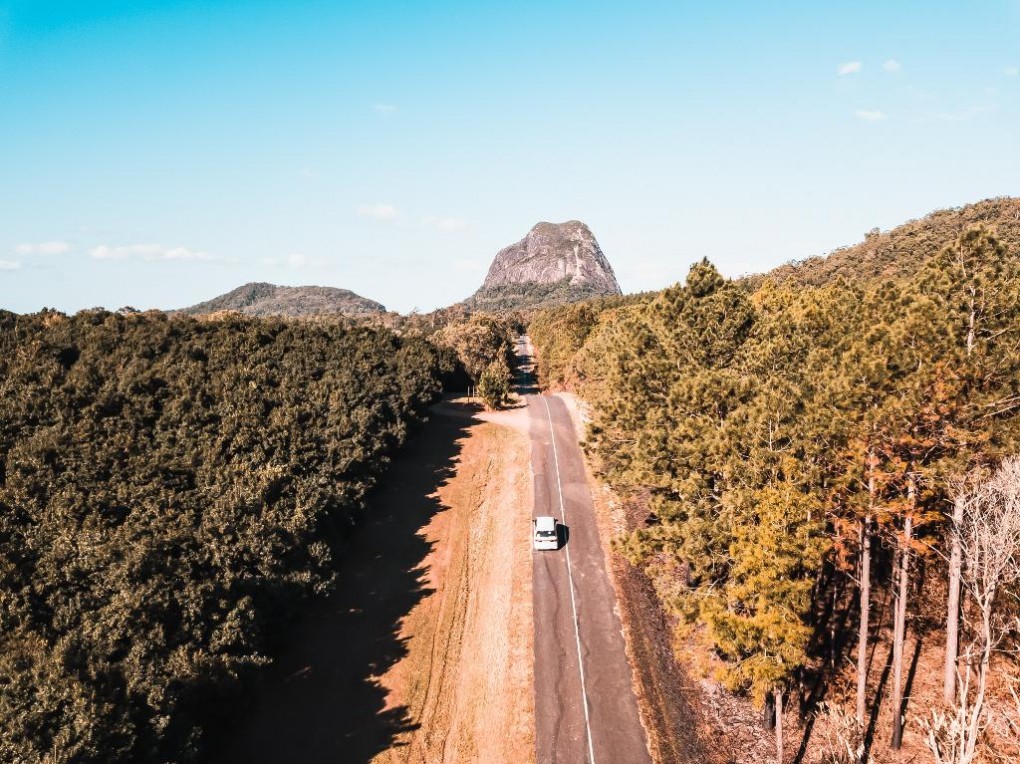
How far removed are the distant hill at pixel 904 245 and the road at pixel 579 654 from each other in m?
44.2

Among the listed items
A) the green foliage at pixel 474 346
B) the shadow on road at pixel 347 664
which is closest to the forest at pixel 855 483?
the shadow on road at pixel 347 664

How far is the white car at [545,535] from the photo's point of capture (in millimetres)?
31859

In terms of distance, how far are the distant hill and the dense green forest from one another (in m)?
54.3

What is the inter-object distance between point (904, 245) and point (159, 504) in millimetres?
89617

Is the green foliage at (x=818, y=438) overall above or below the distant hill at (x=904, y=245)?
below

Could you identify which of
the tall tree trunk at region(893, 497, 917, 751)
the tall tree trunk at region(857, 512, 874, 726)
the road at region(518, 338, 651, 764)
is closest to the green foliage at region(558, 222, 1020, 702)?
the tall tree trunk at region(857, 512, 874, 726)

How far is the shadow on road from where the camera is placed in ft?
65.6

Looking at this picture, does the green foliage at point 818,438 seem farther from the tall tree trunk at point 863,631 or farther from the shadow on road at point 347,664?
the shadow on road at point 347,664

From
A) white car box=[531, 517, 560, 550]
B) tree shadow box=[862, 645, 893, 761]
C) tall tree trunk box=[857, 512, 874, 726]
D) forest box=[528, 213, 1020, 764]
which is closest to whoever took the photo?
forest box=[528, 213, 1020, 764]

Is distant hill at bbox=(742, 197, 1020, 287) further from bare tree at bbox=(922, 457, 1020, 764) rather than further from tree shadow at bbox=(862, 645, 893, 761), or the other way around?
bare tree at bbox=(922, 457, 1020, 764)

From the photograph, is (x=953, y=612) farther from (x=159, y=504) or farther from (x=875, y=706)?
(x=159, y=504)

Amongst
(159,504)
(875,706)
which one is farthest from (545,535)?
(159,504)

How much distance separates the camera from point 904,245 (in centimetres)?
7350

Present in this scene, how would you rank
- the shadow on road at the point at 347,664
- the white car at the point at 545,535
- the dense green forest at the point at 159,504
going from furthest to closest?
the white car at the point at 545,535
the shadow on road at the point at 347,664
the dense green forest at the point at 159,504
